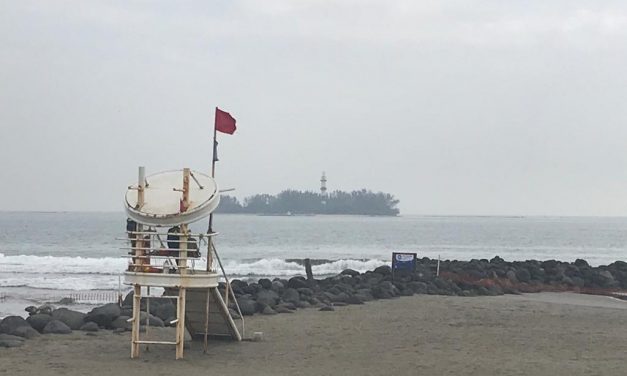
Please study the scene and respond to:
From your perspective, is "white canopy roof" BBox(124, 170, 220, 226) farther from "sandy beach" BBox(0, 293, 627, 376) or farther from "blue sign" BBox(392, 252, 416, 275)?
"blue sign" BBox(392, 252, 416, 275)

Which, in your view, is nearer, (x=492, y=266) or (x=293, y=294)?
(x=293, y=294)

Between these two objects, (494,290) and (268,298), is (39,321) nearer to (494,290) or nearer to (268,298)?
(268,298)

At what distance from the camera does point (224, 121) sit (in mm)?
14289

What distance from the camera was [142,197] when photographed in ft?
42.9

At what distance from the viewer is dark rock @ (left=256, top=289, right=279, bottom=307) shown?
20812mm

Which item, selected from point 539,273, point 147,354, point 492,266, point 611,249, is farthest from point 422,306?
point 611,249

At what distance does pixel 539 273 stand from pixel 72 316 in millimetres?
20652

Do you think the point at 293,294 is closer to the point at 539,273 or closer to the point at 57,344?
the point at 57,344

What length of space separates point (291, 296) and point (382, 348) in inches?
296

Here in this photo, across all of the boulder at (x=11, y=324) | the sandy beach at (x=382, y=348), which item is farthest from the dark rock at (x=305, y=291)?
the boulder at (x=11, y=324)

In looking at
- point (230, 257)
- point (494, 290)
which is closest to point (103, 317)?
point (494, 290)

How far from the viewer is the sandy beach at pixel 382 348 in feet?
41.6

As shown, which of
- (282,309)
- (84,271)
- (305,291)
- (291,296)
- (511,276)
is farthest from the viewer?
(84,271)

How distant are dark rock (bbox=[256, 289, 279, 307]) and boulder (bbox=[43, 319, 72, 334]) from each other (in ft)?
17.7
